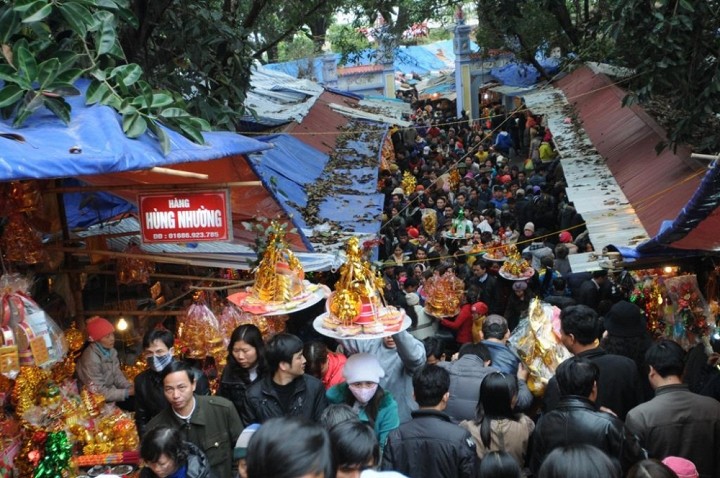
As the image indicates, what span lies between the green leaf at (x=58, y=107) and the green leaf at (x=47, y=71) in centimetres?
11

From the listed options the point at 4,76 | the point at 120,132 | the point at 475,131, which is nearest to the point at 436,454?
the point at 120,132

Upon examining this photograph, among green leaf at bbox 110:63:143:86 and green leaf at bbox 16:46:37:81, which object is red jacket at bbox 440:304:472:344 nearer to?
green leaf at bbox 110:63:143:86

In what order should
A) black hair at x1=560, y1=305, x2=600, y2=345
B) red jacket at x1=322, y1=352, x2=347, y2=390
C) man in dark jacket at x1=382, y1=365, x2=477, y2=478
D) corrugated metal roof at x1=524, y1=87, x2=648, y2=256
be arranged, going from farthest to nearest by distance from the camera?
corrugated metal roof at x1=524, y1=87, x2=648, y2=256 → red jacket at x1=322, y1=352, x2=347, y2=390 → black hair at x1=560, y1=305, x2=600, y2=345 → man in dark jacket at x1=382, y1=365, x2=477, y2=478

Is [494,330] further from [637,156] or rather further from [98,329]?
[637,156]

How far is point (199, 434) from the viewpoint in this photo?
194 inches

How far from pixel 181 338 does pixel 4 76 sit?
8.75 feet

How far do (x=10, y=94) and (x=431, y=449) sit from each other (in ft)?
11.3

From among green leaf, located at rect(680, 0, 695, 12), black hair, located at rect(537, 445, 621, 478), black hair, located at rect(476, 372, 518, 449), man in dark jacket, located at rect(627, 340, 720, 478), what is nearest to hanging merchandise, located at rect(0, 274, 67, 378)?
black hair, located at rect(476, 372, 518, 449)

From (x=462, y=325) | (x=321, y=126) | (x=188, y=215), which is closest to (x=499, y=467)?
(x=188, y=215)

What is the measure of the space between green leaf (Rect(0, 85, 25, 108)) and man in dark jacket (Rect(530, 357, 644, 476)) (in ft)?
12.1

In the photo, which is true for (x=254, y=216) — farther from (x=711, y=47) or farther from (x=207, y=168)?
(x=711, y=47)

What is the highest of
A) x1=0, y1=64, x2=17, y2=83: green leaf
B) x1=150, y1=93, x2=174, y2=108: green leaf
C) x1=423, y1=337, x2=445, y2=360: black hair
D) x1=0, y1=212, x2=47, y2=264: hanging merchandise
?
x1=0, y1=64, x2=17, y2=83: green leaf

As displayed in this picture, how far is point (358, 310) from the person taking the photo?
18.4 feet

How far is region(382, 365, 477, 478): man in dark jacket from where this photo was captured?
441 centimetres
